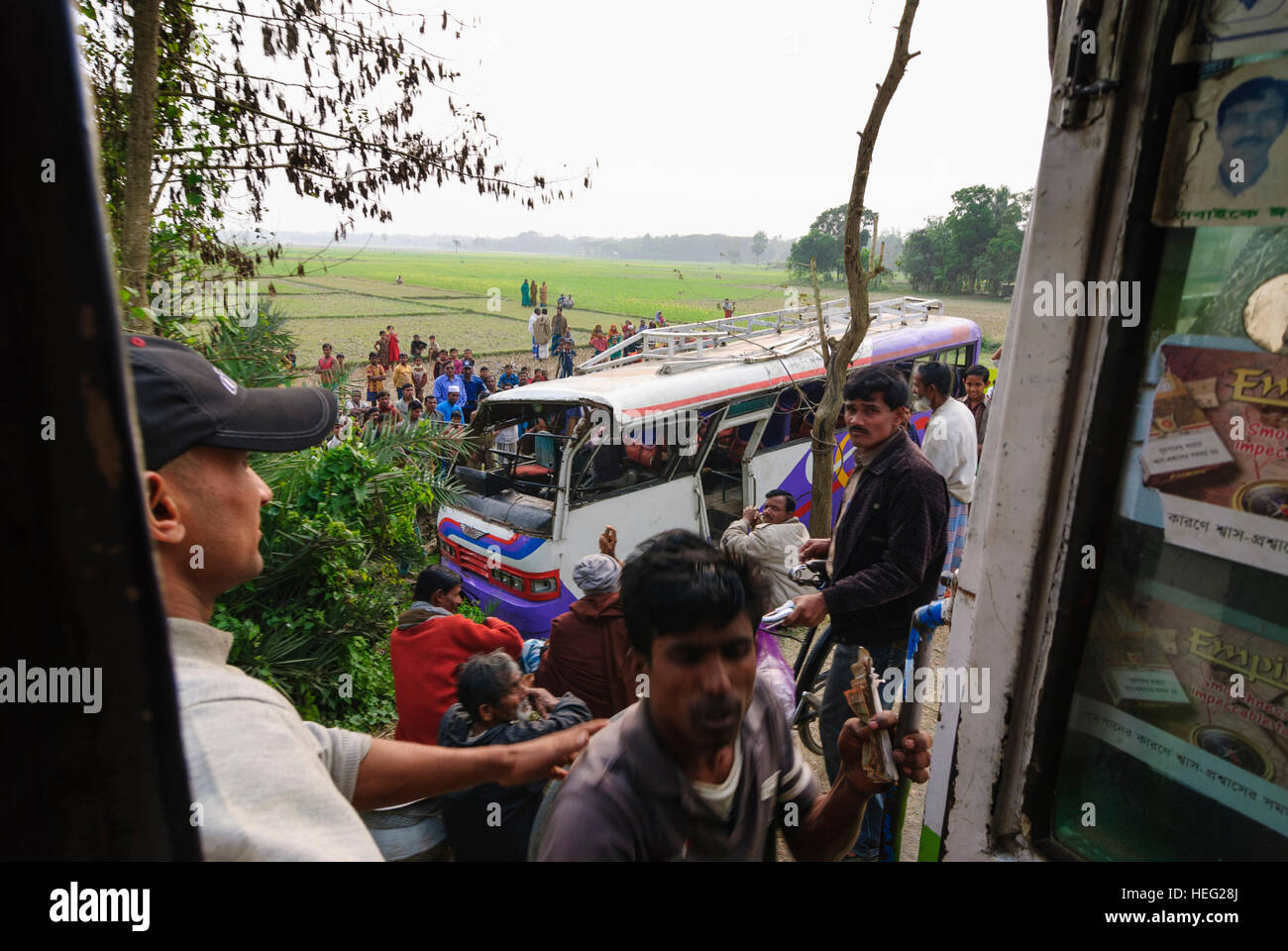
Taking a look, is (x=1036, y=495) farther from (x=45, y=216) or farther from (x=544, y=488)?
(x=544, y=488)

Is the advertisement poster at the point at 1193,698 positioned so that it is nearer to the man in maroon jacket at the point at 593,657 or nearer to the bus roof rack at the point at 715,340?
the man in maroon jacket at the point at 593,657

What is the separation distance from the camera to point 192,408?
1.19m

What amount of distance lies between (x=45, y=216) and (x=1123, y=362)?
137cm

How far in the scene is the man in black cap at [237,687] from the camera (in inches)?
34.8

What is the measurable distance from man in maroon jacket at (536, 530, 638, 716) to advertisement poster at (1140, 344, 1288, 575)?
2646mm

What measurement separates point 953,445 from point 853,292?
4.47 ft

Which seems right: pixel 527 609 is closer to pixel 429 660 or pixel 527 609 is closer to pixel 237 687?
pixel 429 660

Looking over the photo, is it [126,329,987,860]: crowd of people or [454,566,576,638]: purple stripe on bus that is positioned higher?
[126,329,987,860]: crowd of people

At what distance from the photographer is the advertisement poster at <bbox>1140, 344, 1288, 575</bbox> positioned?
1077mm

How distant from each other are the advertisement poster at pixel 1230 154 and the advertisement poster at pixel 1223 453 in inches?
7.7

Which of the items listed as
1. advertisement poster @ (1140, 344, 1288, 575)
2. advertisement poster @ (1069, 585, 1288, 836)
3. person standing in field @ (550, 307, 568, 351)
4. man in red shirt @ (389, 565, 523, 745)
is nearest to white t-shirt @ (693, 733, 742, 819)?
advertisement poster @ (1069, 585, 1288, 836)

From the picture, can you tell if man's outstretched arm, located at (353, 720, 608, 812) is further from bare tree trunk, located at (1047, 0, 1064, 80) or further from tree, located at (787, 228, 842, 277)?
tree, located at (787, 228, 842, 277)

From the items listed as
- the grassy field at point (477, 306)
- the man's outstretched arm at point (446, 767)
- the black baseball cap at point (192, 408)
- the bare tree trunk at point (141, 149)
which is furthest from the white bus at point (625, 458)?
the black baseball cap at point (192, 408)

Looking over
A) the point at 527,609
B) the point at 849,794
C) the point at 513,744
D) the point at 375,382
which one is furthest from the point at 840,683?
the point at 375,382
